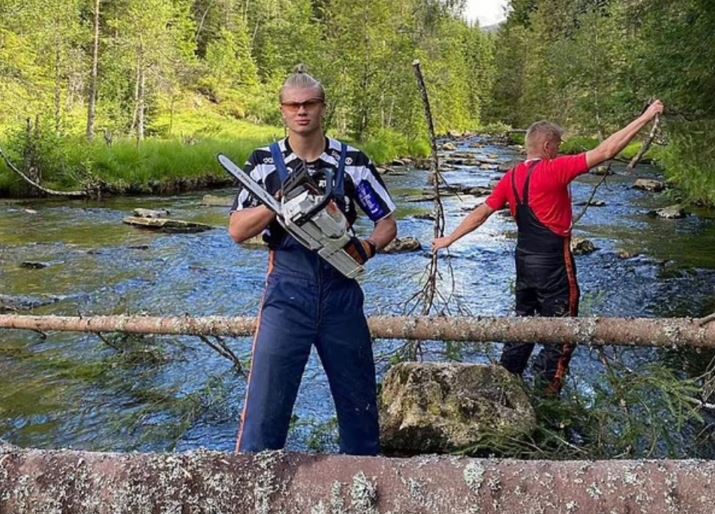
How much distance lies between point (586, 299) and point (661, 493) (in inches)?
169

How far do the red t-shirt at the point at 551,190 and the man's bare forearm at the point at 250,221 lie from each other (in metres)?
2.76

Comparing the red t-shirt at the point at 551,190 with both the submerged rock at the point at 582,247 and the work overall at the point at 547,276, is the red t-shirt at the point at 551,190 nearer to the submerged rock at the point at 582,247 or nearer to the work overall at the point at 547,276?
the work overall at the point at 547,276

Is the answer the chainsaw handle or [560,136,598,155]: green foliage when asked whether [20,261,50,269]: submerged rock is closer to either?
the chainsaw handle

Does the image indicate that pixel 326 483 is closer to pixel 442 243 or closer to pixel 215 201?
pixel 442 243

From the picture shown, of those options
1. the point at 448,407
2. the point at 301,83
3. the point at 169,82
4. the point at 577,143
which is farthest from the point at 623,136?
the point at 169,82

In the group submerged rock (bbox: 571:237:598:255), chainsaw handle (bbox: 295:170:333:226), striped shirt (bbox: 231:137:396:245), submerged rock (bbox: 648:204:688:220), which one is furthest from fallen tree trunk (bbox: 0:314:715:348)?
submerged rock (bbox: 648:204:688:220)

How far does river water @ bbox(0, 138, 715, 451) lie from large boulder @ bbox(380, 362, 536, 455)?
543 millimetres

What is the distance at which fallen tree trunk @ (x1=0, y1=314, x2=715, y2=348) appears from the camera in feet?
14.9

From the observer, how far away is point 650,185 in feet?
71.9

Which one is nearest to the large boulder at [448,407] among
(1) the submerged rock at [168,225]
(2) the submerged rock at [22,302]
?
(2) the submerged rock at [22,302]

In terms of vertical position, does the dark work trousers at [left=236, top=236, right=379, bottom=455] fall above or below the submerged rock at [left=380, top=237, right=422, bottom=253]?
above

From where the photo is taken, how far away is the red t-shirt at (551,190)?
5.13 metres

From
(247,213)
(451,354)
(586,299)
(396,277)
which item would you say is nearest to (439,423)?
(451,354)

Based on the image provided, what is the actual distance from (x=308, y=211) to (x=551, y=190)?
2.92m
